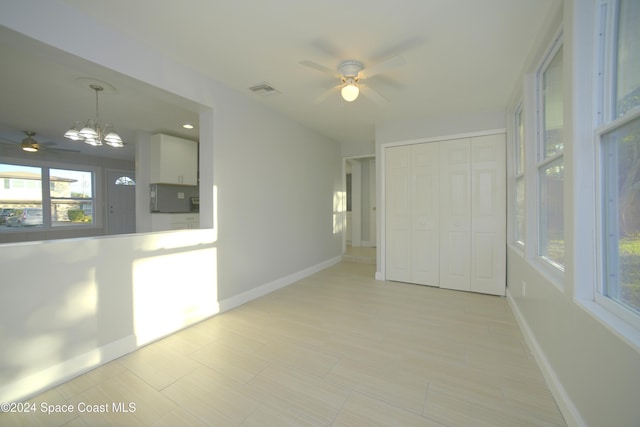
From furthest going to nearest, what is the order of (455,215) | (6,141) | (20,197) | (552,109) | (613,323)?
(20,197)
(6,141)
(455,215)
(552,109)
(613,323)

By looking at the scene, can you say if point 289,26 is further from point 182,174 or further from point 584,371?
point 182,174

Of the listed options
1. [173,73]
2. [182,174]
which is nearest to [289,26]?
[173,73]

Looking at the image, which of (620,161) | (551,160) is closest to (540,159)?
(551,160)

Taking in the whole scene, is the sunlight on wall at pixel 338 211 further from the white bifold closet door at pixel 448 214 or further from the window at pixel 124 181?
the window at pixel 124 181

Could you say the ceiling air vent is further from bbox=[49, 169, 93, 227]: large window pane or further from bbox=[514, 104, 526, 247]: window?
bbox=[49, 169, 93, 227]: large window pane

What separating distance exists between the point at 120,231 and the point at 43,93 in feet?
15.9

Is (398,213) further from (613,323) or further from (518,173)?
(613,323)

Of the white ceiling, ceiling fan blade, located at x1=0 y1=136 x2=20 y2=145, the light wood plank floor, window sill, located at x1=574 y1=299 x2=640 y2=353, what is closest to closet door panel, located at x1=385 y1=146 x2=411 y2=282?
the white ceiling

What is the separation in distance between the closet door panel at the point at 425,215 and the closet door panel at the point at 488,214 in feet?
1.59

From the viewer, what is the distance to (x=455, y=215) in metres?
3.80

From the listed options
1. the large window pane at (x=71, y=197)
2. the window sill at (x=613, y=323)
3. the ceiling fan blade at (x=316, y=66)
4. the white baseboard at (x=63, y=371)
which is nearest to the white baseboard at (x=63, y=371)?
the white baseboard at (x=63, y=371)

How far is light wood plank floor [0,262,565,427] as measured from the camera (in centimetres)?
148

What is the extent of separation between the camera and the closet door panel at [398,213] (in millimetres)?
4129

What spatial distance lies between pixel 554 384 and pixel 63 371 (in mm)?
3240
